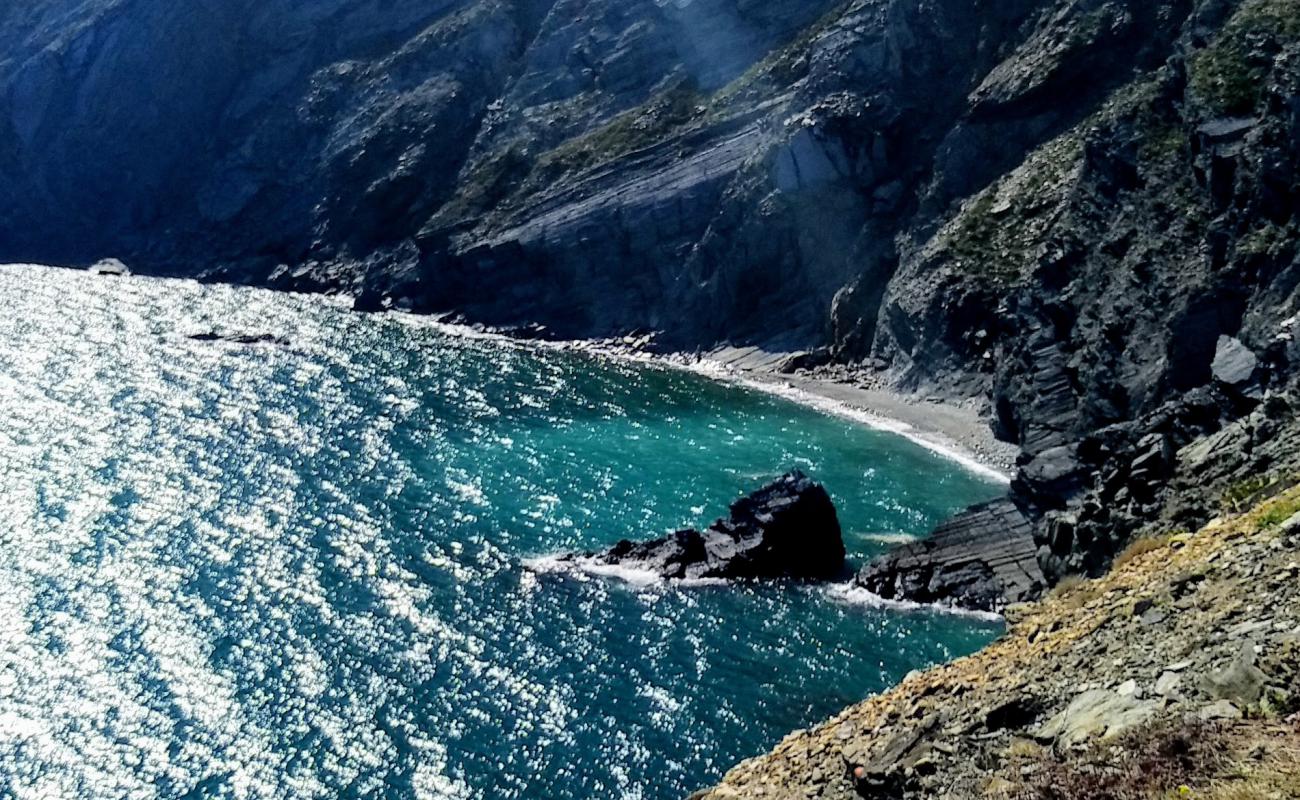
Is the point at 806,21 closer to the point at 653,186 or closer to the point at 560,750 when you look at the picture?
the point at 653,186

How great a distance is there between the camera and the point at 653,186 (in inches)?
5591

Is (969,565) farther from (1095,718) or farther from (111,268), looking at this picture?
(111,268)

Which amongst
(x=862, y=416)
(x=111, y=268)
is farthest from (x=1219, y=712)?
(x=111, y=268)

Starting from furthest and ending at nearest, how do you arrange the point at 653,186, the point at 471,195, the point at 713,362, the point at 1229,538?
the point at 471,195 < the point at 653,186 < the point at 713,362 < the point at 1229,538

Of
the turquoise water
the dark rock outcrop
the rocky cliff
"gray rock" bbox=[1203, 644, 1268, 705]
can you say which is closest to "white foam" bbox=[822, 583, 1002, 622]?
the dark rock outcrop

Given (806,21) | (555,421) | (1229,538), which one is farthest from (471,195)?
(1229,538)

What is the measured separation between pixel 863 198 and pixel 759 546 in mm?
73834

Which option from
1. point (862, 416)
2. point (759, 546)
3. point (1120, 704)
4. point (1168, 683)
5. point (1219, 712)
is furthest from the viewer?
point (862, 416)

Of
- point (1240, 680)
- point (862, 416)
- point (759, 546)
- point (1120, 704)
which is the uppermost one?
point (1240, 680)

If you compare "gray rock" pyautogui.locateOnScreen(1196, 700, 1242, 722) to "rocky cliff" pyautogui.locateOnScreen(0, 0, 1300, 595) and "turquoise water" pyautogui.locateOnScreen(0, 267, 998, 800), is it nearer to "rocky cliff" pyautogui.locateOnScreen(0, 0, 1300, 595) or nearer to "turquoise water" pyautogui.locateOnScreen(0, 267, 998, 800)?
"rocky cliff" pyautogui.locateOnScreen(0, 0, 1300, 595)

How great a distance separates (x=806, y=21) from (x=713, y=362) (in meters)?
53.6

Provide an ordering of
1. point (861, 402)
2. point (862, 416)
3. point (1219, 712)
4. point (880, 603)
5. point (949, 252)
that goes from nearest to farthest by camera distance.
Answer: point (1219, 712) < point (880, 603) < point (862, 416) < point (861, 402) < point (949, 252)

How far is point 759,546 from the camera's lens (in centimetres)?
6325

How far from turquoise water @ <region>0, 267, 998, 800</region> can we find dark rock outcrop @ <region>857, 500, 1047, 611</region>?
10.7 feet
